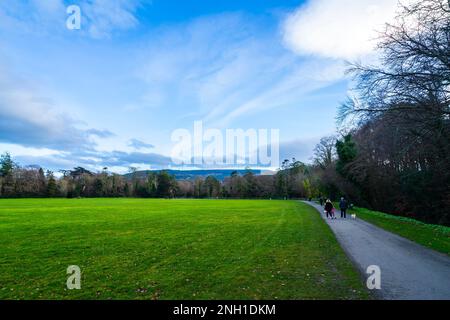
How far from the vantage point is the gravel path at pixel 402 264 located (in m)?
6.67

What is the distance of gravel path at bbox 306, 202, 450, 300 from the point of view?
6.67 meters

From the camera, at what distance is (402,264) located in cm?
910

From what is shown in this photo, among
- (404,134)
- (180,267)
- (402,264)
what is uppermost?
(404,134)

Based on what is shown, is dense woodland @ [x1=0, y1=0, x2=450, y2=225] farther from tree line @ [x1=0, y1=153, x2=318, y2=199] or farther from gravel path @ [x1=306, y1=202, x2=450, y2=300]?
tree line @ [x1=0, y1=153, x2=318, y2=199]

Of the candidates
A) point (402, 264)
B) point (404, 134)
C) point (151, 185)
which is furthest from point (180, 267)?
point (151, 185)

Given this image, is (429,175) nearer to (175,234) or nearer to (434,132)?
(434,132)

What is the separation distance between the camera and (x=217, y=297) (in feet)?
21.6

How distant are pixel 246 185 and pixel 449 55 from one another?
346ft

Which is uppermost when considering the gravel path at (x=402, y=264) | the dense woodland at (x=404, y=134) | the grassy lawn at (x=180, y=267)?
the dense woodland at (x=404, y=134)

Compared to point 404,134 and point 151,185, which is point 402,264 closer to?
point 404,134

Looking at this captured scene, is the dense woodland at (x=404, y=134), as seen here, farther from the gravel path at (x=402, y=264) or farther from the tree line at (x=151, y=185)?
the tree line at (x=151, y=185)

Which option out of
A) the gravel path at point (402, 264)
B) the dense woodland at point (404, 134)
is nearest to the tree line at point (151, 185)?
the dense woodland at point (404, 134)

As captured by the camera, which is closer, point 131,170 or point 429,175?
point 429,175
